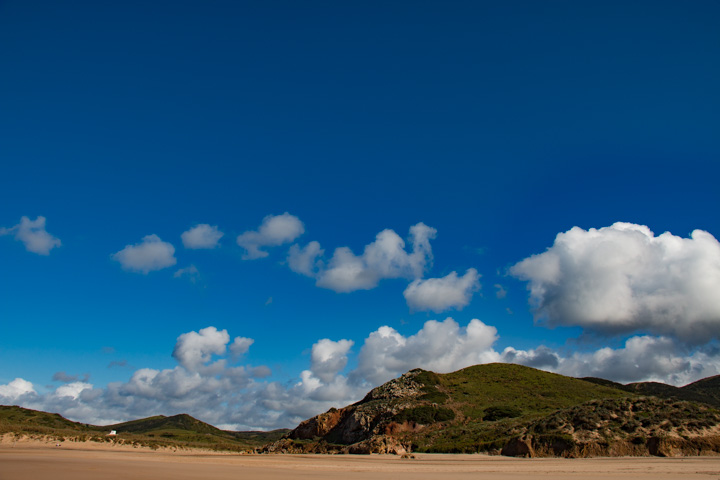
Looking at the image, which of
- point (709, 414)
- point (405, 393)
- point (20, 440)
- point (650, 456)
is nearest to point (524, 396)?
point (405, 393)

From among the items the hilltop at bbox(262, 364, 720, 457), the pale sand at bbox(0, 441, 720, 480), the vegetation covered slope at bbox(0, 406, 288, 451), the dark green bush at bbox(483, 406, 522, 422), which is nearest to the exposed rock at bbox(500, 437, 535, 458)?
the hilltop at bbox(262, 364, 720, 457)

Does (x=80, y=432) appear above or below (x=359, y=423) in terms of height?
below

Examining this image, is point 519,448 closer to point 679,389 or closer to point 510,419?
point 510,419

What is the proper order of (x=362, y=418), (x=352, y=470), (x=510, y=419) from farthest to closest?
(x=362, y=418) < (x=510, y=419) < (x=352, y=470)

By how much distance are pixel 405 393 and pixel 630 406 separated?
157 feet

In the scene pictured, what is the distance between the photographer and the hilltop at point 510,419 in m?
33.3

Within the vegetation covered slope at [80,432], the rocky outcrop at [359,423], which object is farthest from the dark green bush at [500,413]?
the vegetation covered slope at [80,432]

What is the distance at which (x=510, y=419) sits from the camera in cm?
5784

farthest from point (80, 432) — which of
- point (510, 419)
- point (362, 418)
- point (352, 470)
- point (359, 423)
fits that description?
point (352, 470)

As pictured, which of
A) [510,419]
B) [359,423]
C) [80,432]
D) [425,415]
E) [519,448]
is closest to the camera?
[519,448]

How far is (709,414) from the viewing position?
35.7 meters

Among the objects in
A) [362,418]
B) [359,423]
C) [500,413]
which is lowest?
[359,423]

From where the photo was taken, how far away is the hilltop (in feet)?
109

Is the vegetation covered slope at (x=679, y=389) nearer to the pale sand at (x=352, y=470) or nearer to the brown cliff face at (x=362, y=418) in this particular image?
the brown cliff face at (x=362, y=418)
